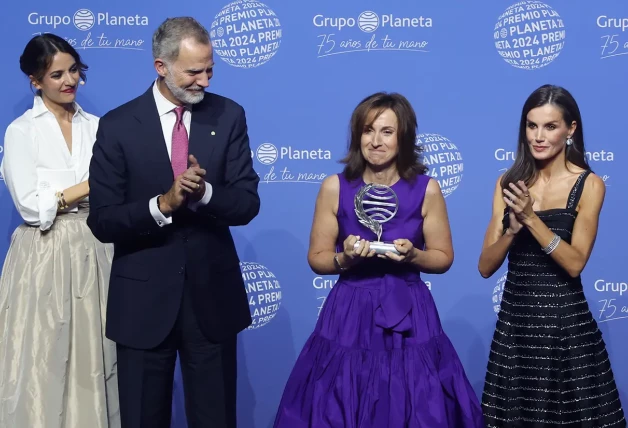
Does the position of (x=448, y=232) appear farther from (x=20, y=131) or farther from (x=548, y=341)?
(x=20, y=131)

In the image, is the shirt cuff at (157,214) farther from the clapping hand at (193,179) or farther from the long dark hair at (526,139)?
the long dark hair at (526,139)

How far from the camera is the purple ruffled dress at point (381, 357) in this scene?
2900 millimetres

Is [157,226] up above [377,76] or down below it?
below

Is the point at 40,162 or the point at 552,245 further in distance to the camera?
the point at 40,162

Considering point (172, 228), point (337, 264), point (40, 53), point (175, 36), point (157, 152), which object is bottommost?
point (337, 264)

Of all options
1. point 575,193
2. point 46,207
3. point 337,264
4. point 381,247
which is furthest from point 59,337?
point 575,193

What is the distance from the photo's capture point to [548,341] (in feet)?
10.3

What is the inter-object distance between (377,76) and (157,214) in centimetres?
186

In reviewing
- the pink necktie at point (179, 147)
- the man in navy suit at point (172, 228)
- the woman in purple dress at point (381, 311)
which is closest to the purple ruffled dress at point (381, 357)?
the woman in purple dress at point (381, 311)

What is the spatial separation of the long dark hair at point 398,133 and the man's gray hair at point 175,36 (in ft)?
1.81

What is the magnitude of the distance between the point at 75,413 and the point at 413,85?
6.95ft

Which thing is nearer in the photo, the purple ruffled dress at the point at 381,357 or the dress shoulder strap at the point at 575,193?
the purple ruffled dress at the point at 381,357

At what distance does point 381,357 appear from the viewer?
296 centimetres

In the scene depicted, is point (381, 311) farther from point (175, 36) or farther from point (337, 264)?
point (175, 36)
